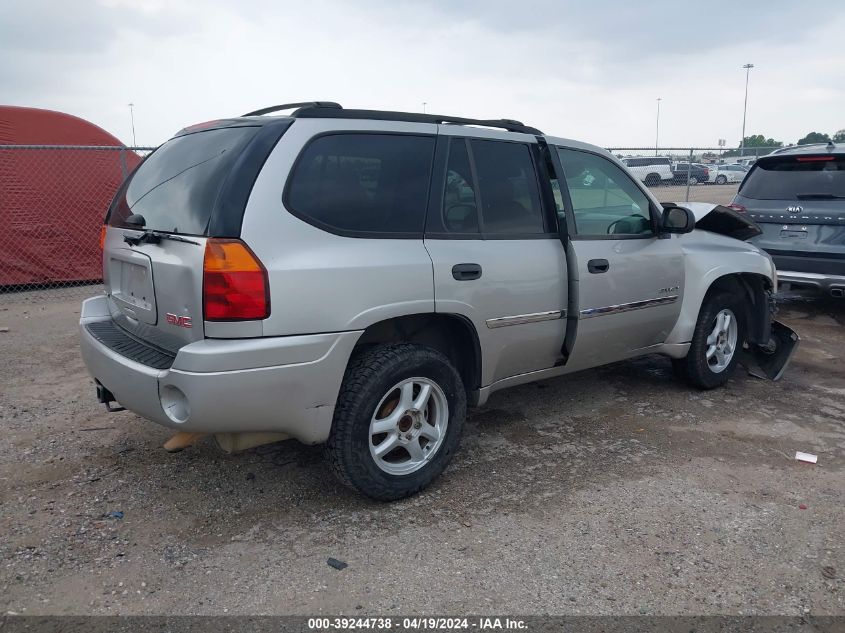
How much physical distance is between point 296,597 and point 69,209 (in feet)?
26.6

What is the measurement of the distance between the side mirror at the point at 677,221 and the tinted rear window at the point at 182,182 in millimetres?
2775

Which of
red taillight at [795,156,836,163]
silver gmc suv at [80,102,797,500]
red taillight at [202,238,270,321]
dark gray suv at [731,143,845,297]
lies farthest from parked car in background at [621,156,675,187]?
red taillight at [202,238,270,321]

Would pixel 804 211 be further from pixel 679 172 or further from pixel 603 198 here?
pixel 679 172

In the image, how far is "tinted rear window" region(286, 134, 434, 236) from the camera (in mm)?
3027

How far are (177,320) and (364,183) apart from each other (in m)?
1.06

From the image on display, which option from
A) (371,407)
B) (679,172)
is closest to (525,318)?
(371,407)

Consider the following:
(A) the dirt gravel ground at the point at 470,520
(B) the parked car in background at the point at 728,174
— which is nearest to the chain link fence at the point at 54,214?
(A) the dirt gravel ground at the point at 470,520

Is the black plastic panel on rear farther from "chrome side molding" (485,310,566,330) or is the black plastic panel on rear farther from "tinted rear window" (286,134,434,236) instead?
"chrome side molding" (485,310,566,330)

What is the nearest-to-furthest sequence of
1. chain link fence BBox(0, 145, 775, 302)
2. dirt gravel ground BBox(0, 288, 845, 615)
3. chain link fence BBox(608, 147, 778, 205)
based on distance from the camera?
dirt gravel ground BBox(0, 288, 845, 615) < chain link fence BBox(0, 145, 775, 302) < chain link fence BBox(608, 147, 778, 205)

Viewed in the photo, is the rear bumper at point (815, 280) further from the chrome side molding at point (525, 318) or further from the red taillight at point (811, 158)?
the chrome side molding at point (525, 318)

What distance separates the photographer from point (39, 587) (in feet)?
8.87

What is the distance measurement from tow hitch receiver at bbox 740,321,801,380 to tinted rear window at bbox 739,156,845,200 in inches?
83.9

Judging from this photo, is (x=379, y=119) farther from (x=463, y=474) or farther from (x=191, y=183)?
(x=463, y=474)

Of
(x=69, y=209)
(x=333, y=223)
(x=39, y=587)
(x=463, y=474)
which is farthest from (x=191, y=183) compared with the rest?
(x=69, y=209)
